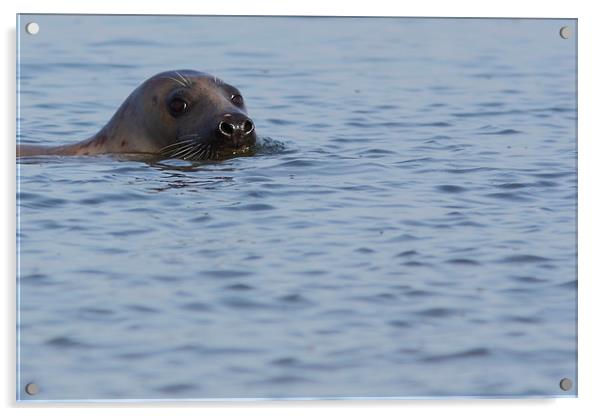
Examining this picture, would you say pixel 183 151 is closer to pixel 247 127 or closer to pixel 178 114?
pixel 178 114

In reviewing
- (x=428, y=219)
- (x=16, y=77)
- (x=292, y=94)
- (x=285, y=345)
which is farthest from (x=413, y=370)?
(x=292, y=94)

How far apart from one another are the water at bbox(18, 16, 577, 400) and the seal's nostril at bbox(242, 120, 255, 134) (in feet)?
0.64

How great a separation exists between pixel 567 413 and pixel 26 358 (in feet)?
8.35

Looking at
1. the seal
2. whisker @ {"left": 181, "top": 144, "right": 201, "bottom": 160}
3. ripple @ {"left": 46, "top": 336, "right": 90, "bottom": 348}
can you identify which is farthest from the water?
whisker @ {"left": 181, "top": 144, "right": 201, "bottom": 160}

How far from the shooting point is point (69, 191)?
10125mm

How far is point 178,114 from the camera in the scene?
11.7 meters

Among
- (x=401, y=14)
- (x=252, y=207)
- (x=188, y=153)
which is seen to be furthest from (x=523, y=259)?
(x=188, y=153)

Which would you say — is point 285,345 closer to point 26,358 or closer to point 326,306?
point 326,306

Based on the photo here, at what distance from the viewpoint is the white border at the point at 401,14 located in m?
8.02

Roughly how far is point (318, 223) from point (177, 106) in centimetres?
259

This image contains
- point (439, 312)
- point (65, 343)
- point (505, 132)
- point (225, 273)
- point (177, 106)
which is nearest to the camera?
point (65, 343)

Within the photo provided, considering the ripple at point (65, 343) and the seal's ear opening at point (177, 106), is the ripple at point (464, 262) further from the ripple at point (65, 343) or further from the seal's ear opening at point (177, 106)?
the seal's ear opening at point (177, 106)

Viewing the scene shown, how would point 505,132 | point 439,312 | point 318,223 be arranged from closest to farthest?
point 439,312, point 318,223, point 505,132

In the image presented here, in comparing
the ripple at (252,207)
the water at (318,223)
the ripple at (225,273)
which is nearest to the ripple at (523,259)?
the water at (318,223)
